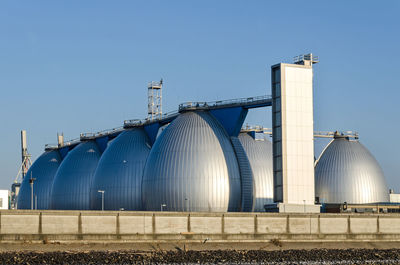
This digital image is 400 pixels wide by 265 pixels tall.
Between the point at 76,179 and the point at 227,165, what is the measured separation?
131 feet

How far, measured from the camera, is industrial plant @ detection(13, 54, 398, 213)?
8488cm

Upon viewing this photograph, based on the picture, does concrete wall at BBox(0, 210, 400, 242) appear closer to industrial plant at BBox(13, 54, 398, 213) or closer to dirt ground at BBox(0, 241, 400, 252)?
dirt ground at BBox(0, 241, 400, 252)

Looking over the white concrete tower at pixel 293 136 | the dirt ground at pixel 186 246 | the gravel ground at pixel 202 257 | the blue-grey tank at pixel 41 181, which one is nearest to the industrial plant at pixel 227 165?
the white concrete tower at pixel 293 136

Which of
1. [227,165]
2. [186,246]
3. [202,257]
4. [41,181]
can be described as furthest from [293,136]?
[41,181]

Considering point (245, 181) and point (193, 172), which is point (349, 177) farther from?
point (193, 172)

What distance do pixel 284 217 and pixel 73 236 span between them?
2094cm

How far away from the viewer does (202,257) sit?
53.8 meters

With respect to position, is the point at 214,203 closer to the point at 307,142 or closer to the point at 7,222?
the point at 307,142

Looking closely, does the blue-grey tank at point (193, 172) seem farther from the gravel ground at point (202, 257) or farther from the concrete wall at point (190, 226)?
the gravel ground at point (202, 257)

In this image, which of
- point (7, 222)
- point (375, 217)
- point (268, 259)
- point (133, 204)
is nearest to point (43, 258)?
point (7, 222)

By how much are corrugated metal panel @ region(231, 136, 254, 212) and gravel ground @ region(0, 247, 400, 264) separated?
32.2m

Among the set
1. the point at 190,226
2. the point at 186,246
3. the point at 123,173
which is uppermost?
the point at 123,173

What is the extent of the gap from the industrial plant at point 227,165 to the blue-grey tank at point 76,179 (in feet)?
0.58

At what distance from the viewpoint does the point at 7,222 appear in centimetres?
5709
